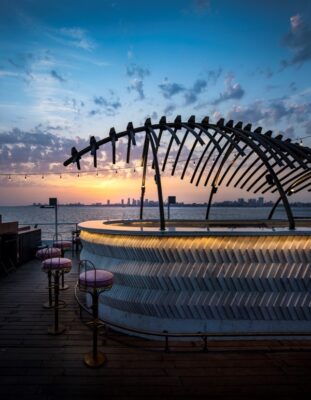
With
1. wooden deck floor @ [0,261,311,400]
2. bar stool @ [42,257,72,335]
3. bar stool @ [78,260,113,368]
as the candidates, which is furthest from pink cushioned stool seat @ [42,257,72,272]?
bar stool @ [78,260,113,368]

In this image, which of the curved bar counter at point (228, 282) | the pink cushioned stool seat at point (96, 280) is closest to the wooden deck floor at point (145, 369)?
the curved bar counter at point (228, 282)

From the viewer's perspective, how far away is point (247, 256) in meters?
3.91

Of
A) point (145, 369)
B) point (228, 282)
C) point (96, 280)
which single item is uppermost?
point (96, 280)

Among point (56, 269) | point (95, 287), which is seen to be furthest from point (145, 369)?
A: point (56, 269)

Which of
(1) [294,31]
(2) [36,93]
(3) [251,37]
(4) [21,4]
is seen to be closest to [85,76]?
(2) [36,93]

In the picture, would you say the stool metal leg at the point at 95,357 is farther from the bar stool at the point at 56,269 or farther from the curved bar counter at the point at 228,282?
the bar stool at the point at 56,269

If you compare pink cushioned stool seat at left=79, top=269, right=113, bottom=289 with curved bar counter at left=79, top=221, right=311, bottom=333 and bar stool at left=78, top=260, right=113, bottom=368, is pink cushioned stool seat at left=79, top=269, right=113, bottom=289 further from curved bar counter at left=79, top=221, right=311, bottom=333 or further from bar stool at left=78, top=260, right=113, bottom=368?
curved bar counter at left=79, top=221, right=311, bottom=333

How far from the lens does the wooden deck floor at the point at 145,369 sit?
2.49m

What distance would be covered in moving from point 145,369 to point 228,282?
173 cm

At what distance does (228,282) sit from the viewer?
3877 millimetres

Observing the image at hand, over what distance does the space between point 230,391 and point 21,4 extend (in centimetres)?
1092

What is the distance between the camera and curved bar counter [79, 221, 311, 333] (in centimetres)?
388

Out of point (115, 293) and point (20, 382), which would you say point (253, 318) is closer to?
point (115, 293)

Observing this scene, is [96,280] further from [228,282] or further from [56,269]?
[228,282]
